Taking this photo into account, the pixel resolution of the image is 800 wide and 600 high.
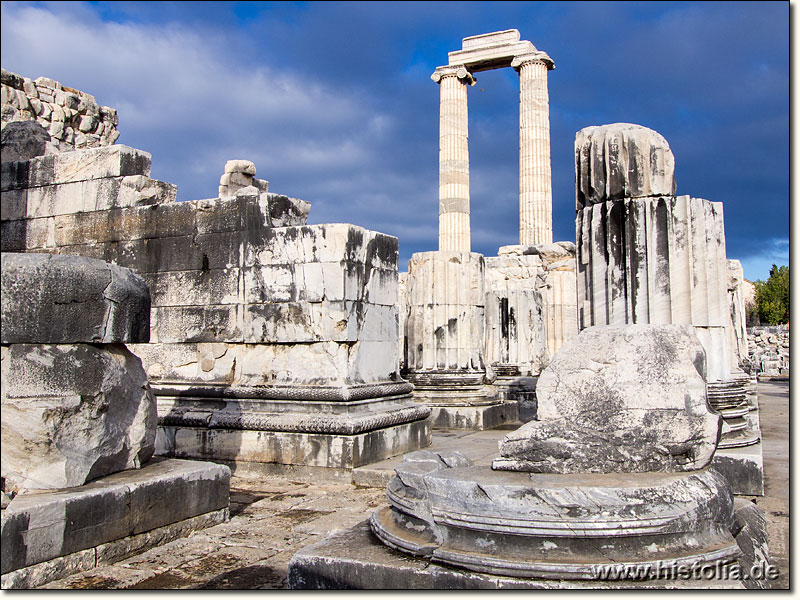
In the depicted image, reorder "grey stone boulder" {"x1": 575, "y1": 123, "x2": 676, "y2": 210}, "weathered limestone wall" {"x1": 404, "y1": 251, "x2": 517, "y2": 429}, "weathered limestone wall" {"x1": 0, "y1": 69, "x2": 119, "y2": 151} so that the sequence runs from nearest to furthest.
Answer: "grey stone boulder" {"x1": 575, "y1": 123, "x2": 676, "y2": 210}, "weathered limestone wall" {"x1": 0, "y1": 69, "x2": 119, "y2": 151}, "weathered limestone wall" {"x1": 404, "y1": 251, "x2": 517, "y2": 429}

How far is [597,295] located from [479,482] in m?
3.09

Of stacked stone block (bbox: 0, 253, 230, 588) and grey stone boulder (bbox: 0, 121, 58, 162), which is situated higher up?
grey stone boulder (bbox: 0, 121, 58, 162)

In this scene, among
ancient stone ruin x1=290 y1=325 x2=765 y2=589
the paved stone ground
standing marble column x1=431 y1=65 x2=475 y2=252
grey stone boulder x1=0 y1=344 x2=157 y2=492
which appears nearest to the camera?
ancient stone ruin x1=290 y1=325 x2=765 y2=589

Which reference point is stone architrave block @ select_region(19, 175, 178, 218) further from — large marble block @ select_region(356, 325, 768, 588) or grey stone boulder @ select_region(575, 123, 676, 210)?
large marble block @ select_region(356, 325, 768, 588)

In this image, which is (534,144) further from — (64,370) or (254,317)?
(64,370)

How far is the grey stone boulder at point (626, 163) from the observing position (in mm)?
5480

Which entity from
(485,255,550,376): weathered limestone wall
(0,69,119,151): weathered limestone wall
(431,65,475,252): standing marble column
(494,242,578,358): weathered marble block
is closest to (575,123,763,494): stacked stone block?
(0,69,119,151): weathered limestone wall

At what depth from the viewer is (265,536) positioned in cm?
428

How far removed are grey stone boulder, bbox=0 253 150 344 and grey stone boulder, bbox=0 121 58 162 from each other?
4716mm

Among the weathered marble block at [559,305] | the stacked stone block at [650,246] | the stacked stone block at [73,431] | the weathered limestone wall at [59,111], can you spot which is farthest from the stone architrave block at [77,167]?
the weathered marble block at [559,305]

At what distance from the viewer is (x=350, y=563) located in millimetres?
2998

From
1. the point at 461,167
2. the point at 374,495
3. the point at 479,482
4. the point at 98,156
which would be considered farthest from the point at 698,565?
the point at 461,167

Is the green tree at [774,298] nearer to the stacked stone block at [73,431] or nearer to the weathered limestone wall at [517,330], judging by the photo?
the weathered limestone wall at [517,330]

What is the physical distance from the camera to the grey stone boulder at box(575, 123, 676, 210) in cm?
548
